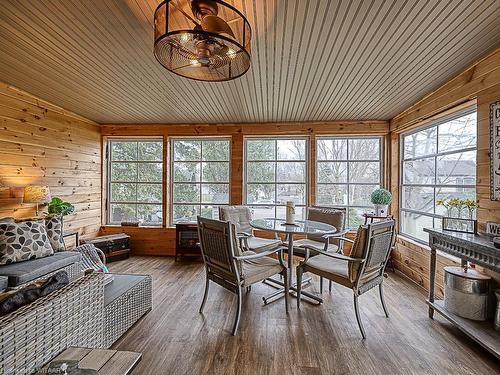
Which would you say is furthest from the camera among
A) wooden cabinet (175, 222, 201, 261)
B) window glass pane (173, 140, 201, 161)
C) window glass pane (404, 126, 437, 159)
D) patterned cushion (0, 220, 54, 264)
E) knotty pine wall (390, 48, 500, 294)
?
window glass pane (173, 140, 201, 161)

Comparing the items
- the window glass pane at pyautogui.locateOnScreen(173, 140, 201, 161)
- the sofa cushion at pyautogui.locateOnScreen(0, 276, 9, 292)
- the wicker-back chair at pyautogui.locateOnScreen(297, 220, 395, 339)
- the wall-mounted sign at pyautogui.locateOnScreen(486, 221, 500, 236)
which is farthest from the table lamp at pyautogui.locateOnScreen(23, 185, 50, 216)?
the wall-mounted sign at pyautogui.locateOnScreen(486, 221, 500, 236)

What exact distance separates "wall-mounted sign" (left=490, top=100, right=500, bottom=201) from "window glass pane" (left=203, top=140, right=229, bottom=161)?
3684 millimetres

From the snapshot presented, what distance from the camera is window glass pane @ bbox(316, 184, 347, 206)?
4.61m

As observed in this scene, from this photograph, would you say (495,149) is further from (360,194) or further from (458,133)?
(360,194)

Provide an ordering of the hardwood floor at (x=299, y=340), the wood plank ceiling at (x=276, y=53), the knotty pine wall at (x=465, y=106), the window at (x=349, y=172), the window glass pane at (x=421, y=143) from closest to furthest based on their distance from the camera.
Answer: the wood plank ceiling at (x=276, y=53) < the hardwood floor at (x=299, y=340) < the knotty pine wall at (x=465, y=106) < the window glass pane at (x=421, y=143) < the window at (x=349, y=172)

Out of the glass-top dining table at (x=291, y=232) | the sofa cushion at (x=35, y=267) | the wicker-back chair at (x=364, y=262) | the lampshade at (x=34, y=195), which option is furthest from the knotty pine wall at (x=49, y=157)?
the wicker-back chair at (x=364, y=262)

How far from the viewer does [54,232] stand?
3148 mm

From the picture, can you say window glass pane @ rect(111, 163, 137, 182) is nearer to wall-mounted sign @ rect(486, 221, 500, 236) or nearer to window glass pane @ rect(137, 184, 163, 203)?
window glass pane @ rect(137, 184, 163, 203)

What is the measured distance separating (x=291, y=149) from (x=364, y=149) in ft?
4.31

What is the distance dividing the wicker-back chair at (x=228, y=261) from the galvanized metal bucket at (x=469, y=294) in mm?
1552

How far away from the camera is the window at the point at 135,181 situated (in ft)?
16.2

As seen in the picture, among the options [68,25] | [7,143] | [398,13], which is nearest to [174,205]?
[7,143]

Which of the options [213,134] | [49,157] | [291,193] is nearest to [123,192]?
[49,157]

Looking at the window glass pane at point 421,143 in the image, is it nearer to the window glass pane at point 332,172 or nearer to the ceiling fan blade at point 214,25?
the window glass pane at point 332,172
